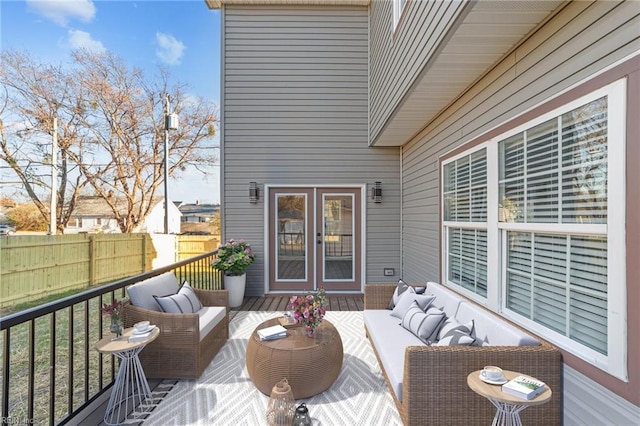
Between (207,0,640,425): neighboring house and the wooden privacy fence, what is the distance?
4211mm

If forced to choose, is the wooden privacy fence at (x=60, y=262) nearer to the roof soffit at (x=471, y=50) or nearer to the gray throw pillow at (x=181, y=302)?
the gray throw pillow at (x=181, y=302)

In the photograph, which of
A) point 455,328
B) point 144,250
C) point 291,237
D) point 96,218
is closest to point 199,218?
point 96,218

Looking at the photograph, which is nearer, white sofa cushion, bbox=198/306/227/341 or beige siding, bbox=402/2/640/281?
beige siding, bbox=402/2/640/281

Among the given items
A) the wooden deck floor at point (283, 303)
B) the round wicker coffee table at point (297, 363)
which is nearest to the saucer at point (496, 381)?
the round wicker coffee table at point (297, 363)

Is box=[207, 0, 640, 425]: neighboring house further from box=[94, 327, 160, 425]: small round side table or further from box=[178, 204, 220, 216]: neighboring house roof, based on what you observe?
box=[178, 204, 220, 216]: neighboring house roof

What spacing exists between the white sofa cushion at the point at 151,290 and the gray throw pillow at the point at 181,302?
73 millimetres

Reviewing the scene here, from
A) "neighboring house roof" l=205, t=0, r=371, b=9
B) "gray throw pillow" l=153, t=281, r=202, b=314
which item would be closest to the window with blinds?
"gray throw pillow" l=153, t=281, r=202, b=314

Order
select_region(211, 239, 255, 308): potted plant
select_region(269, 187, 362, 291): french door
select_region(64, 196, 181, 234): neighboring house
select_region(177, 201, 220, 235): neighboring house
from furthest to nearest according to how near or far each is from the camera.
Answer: select_region(177, 201, 220, 235): neighboring house
select_region(64, 196, 181, 234): neighboring house
select_region(269, 187, 362, 291): french door
select_region(211, 239, 255, 308): potted plant

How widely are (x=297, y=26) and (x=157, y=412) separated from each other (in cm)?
614

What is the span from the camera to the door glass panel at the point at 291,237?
5.83 m

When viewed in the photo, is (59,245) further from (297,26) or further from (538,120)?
(538,120)

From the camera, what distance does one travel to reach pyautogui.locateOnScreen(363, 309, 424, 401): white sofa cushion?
2.18 metres

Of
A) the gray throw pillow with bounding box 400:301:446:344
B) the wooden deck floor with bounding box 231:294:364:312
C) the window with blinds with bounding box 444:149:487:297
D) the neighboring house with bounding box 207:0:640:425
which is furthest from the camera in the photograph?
the wooden deck floor with bounding box 231:294:364:312

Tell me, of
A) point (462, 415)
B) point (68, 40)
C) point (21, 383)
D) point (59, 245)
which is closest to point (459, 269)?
point (462, 415)
